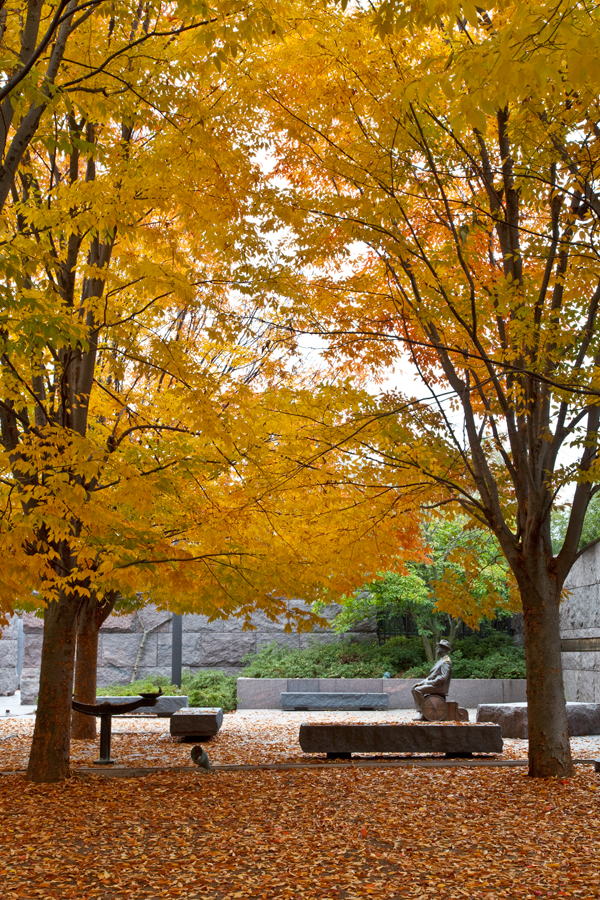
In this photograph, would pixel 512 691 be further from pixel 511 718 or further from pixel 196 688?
pixel 196 688

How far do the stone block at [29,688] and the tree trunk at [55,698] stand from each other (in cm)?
1320

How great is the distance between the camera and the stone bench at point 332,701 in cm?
1738

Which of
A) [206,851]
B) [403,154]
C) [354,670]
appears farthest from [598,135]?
[354,670]

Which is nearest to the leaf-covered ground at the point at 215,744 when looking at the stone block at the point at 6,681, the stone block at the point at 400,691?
the stone block at the point at 400,691

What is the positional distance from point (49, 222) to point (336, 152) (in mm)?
2911

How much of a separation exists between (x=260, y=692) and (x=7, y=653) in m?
8.04

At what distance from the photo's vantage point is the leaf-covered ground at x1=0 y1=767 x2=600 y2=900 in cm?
455

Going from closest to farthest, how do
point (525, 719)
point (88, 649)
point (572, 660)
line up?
point (88, 649) < point (525, 719) < point (572, 660)

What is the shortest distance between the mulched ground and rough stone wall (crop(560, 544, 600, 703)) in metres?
6.96

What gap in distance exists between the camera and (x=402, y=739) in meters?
9.66

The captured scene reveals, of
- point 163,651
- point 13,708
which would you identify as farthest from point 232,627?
point 13,708

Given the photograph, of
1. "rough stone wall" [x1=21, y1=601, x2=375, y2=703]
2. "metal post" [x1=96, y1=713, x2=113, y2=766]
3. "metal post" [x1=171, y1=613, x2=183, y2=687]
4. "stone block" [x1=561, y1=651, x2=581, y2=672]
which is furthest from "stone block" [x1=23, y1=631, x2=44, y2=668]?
"stone block" [x1=561, y1=651, x2=581, y2=672]

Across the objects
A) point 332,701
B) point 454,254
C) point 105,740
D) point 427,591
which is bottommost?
point 332,701

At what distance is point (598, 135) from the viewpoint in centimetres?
703
